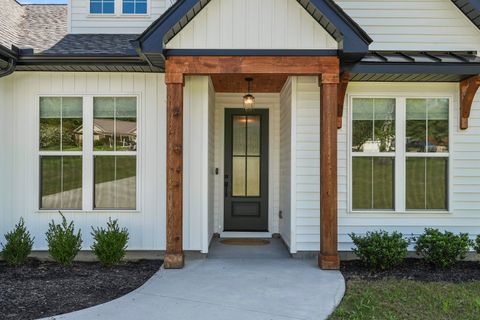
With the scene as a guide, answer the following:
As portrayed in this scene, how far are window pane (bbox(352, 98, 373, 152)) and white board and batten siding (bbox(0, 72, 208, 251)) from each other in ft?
7.76

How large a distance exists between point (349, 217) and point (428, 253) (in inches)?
48.5

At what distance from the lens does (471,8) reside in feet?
21.1

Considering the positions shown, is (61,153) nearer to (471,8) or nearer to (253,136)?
(253,136)

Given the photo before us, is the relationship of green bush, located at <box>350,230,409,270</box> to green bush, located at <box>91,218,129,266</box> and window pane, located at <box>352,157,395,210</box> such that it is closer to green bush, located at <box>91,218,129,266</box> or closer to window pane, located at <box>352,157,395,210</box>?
window pane, located at <box>352,157,395,210</box>

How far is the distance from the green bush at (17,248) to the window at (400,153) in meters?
4.96

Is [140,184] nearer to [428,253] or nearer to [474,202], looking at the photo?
[428,253]

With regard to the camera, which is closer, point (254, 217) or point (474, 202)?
point (474, 202)

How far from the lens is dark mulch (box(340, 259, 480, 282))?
5402 mm

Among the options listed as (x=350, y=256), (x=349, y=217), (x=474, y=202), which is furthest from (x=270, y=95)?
(x=474, y=202)

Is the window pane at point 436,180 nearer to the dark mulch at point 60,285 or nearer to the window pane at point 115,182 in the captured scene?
the dark mulch at point 60,285

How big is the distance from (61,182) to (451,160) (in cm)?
619

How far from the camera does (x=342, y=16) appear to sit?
5301mm

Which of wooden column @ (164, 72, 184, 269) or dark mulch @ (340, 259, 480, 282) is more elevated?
wooden column @ (164, 72, 184, 269)

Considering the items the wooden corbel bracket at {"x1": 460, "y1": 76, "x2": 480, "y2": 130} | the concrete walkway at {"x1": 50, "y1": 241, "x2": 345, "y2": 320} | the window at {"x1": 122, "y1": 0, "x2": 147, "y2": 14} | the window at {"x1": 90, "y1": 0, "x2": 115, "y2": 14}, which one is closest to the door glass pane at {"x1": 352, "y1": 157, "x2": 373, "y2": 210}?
the concrete walkway at {"x1": 50, "y1": 241, "x2": 345, "y2": 320}
